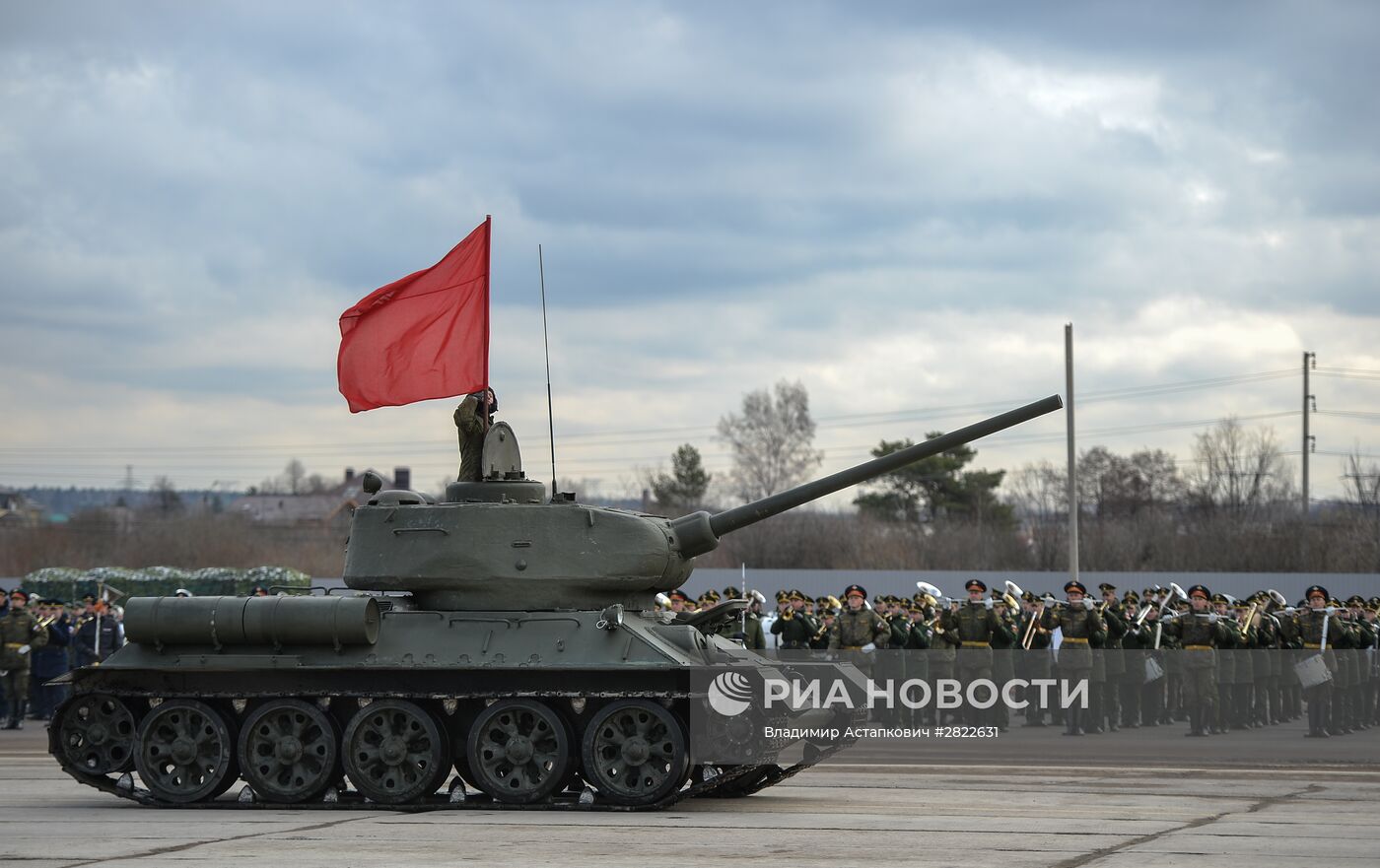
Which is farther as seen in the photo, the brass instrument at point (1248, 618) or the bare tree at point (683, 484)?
the bare tree at point (683, 484)

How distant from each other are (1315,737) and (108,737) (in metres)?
14.9

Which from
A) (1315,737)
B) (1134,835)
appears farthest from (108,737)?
(1315,737)

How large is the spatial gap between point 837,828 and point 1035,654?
438 inches

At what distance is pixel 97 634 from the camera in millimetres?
25391

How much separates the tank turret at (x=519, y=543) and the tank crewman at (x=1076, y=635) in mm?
7615

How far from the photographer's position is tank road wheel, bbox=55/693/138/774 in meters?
14.0

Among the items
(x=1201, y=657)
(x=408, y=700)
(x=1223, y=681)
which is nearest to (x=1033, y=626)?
(x=1201, y=657)

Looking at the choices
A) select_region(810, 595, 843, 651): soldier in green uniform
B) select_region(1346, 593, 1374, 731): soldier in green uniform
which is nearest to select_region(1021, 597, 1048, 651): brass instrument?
select_region(810, 595, 843, 651): soldier in green uniform

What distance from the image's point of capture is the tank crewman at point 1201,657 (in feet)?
70.1

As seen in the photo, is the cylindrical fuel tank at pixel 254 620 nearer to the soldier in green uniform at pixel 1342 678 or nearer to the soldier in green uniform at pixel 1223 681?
the soldier in green uniform at pixel 1223 681

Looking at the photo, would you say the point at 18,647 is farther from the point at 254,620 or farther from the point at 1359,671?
the point at 1359,671

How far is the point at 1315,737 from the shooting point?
2117cm

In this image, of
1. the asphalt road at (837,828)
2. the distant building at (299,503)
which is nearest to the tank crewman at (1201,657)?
the asphalt road at (837,828)

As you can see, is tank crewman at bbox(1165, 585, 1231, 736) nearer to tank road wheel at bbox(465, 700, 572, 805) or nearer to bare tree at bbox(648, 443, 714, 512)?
tank road wheel at bbox(465, 700, 572, 805)
